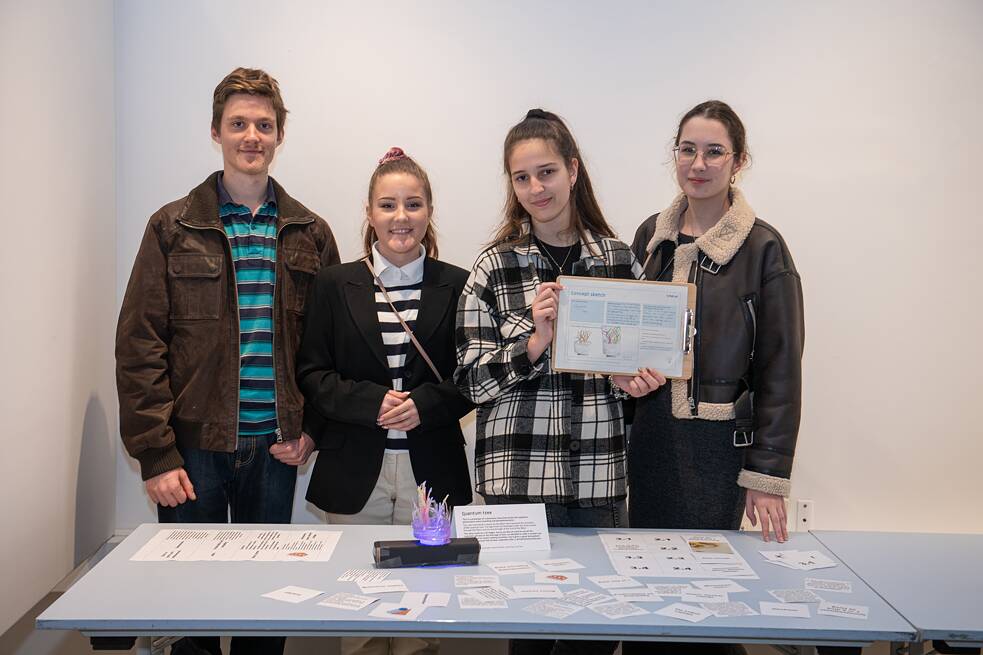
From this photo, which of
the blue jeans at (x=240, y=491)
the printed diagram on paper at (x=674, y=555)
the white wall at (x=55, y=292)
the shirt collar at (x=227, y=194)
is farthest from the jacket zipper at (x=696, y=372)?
the white wall at (x=55, y=292)

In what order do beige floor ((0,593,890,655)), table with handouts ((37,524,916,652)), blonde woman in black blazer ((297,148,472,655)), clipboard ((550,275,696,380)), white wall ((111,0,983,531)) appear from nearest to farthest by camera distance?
table with handouts ((37,524,916,652))
clipboard ((550,275,696,380))
blonde woman in black blazer ((297,148,472,655))
beige floor ((0,593,890,655))
white wall ((111,0,983,531))

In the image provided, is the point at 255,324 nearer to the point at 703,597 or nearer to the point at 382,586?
the point at 382,586

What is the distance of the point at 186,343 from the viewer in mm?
2631

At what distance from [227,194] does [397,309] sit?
720 mm

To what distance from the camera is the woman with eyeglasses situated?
2320mm

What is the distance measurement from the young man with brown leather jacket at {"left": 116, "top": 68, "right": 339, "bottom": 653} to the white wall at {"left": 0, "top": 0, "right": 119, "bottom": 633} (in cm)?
41

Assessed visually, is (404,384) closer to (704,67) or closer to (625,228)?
(625,228)

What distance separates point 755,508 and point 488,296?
99cm

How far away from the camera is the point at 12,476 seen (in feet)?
8.63

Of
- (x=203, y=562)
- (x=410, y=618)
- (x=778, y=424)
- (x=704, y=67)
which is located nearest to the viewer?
(x=410, y=618)

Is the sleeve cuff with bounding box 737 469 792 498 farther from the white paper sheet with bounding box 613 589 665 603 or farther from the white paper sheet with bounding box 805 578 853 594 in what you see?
the white paper sheet with bounding box 613 589 665 603

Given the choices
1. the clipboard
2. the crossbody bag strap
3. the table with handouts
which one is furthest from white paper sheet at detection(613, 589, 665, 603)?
the crossbody bag strap

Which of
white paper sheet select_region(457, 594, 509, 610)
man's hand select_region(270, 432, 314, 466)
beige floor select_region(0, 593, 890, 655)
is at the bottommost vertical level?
beige floor select_region(0, 593, 890, 655)

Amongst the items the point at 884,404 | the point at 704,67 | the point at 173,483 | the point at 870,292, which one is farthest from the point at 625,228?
the point at 173,483
